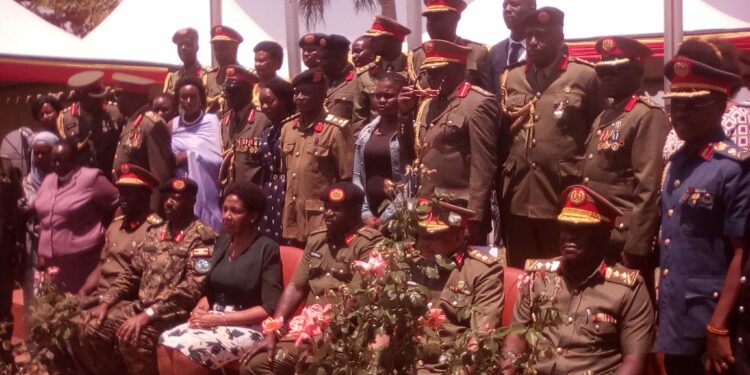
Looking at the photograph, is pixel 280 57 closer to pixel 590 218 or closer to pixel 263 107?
pixel 263 107

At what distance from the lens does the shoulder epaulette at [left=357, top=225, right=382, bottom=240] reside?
7.02 meters

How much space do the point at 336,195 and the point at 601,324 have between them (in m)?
2.09

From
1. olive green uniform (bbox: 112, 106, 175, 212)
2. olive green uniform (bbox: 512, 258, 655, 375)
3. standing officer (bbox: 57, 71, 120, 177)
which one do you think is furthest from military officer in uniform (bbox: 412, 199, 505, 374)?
standing officer (bbox: 57, 71, 120, 177)

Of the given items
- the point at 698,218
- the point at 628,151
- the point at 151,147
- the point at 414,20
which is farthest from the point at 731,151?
the point at 414,20

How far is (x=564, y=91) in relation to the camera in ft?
21.7

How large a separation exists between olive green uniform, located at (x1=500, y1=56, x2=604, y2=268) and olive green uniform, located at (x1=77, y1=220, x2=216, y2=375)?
213cm

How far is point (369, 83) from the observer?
7.92 metres

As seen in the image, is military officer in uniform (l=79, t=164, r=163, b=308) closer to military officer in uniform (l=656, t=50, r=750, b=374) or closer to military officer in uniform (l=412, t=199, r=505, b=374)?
military officer in uniform (l=412, t=199, r=505, b=374)

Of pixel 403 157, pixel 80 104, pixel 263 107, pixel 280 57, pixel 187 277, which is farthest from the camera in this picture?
pixel 80 104

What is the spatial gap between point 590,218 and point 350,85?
289 cm

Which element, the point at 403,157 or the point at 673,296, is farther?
the point at 403,157

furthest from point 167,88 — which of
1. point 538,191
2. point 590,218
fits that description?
point 590,218

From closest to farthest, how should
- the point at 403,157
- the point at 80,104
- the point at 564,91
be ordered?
the point at 564,91 < the point at 403,157 < the point at 80,104

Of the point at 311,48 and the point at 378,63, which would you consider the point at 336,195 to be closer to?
the point at 378,63
